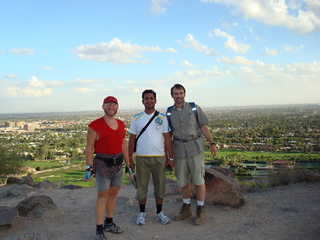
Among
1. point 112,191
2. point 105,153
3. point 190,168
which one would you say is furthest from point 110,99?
point 190,168

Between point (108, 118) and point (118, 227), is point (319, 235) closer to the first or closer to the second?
point (118, 227)

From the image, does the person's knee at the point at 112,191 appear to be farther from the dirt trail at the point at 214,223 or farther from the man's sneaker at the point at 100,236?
the dirt trail at the point at 214,223

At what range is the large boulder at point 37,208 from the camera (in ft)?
19.9

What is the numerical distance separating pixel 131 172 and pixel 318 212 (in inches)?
147

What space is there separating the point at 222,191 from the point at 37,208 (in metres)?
3.89

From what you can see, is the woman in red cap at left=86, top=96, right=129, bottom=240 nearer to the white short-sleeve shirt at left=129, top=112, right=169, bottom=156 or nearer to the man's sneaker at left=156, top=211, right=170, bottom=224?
the white short-sleeve shirt at left=129, top=112, right=169, bottom=156

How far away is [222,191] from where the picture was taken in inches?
247

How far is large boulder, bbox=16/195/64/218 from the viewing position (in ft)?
19.9

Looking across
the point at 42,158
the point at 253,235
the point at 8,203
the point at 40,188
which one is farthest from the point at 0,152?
the point at 42,158

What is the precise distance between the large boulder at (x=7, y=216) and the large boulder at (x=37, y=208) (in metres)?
0.45

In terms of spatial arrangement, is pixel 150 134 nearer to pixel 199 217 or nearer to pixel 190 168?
pixel 190 168

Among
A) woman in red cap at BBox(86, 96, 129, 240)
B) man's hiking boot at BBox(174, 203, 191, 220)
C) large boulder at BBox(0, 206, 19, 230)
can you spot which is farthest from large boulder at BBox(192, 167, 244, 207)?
large boulder at BBox(0, 206, 19, 230)

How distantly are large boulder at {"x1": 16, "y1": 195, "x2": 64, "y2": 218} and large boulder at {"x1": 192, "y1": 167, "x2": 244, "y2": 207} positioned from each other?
323 cm

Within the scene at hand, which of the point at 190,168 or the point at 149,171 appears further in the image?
the point at 190,168
